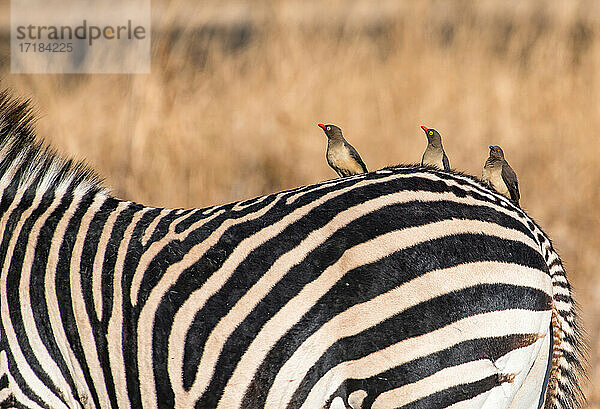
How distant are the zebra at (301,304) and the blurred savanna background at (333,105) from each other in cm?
329

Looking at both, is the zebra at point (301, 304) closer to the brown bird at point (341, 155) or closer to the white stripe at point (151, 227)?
the white stripe at point (151, 227)

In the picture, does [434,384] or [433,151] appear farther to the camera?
[433,151]

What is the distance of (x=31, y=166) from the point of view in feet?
6.66

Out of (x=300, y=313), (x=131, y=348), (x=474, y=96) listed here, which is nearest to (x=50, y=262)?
(x=131, y=348)

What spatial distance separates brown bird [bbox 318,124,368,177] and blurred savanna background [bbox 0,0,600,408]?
277 cm

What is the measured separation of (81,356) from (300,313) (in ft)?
1.85

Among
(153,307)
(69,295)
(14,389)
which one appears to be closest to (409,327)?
(153,307)

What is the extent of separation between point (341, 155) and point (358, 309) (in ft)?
3.21

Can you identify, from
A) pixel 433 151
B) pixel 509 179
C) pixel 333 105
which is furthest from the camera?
pixel 333 105

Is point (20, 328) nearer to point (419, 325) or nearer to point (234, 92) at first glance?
point (419, 325)

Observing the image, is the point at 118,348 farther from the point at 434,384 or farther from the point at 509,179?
the point at 509,179

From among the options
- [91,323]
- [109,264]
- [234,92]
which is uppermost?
[234,92]

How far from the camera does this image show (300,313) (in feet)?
5.58

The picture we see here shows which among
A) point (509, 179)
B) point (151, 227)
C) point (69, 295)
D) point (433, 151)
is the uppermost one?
point (433, 151)
